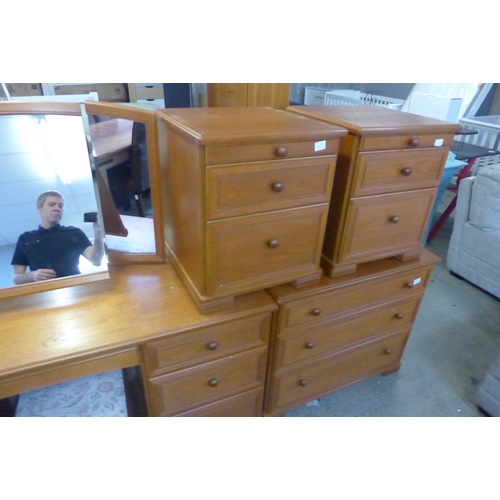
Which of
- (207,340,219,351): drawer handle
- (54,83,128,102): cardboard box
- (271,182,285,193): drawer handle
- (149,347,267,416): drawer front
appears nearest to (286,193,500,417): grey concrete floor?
(149,347,267,416): drawer front

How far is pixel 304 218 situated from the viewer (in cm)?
103

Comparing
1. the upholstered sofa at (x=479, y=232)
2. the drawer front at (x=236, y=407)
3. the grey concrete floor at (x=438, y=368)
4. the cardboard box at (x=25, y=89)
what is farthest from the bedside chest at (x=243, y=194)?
the cardboard box at (x=25, y=89)

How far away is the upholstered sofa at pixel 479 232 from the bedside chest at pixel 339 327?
3.36 ft

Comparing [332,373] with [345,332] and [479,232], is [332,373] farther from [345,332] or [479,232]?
[479,232]

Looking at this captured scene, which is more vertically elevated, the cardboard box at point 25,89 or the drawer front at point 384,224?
the cardboard box at point 25,89

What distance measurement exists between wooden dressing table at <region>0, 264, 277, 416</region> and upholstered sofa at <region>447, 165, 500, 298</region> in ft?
5.63

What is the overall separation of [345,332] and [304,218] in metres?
0.57

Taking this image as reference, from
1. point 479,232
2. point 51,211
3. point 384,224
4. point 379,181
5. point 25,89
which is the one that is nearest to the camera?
point 51,211

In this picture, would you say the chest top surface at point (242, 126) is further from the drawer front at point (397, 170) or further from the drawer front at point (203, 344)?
the drawer front at point (203, 344)

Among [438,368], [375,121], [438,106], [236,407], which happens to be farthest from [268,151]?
[438,106]

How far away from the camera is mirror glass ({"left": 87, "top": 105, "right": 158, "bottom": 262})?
1067 millimetres

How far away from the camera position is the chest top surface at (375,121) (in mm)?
1010

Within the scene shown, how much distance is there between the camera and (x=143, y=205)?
3.85 feet

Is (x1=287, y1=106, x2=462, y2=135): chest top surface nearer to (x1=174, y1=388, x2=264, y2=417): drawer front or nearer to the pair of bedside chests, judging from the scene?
the pair of bedside chests
